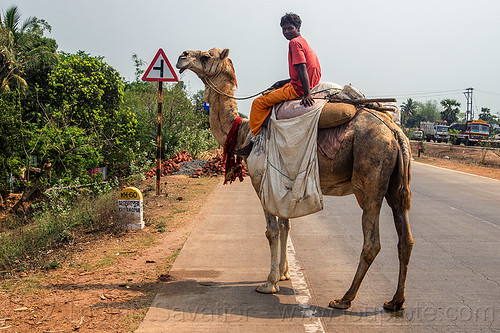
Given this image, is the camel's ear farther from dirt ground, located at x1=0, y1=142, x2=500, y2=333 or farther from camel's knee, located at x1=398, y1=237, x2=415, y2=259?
camel's knee, located at x1=398, y1=237, x2=415, y2=259

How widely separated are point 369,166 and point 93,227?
230 inches

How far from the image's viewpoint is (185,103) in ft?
85.3

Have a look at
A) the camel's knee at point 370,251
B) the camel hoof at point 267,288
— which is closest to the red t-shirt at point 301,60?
the camel's knee at point 370,251

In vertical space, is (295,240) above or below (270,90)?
below

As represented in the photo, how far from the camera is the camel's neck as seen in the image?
21.7ft

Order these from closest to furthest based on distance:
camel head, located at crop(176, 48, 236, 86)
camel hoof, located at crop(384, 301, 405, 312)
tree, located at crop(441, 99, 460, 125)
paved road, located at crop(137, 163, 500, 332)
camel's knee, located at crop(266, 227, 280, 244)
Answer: paved road, located at crop(137, 163, 500, 332) < camel hoof, located at crop(384, 301, 405, 312) < camel's knee, located at crop(266, 227, 280, 244) < camel head, located at crop(176, 48, 236, 86) < tree, located at crop(441, 99, 460, 125)

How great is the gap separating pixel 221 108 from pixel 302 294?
8.84ft

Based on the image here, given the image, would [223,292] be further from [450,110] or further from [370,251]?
[450,110]

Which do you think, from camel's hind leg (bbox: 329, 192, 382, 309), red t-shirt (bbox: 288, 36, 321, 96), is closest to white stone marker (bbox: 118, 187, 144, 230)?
red t-shirt (bbox: 288, 36, 321, 96)

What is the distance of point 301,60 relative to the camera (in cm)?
573

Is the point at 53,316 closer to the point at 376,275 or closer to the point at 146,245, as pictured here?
the point at 146,245

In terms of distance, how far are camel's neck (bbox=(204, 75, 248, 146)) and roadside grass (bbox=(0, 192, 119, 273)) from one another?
2982 millimetres

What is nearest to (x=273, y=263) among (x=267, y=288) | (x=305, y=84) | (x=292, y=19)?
(x=267, y=288)

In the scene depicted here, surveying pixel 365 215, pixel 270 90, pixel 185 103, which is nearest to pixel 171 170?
pixel 185 103
